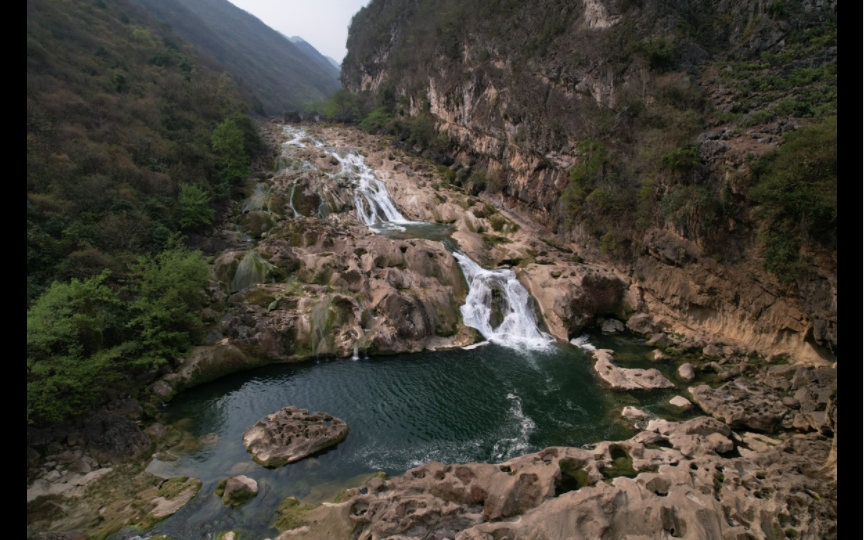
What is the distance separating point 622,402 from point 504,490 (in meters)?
8.26

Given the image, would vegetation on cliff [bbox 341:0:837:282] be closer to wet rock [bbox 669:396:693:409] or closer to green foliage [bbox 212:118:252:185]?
wet rock [bbox 669:396:693:409]

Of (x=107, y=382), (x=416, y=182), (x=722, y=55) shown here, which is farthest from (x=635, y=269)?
(x=107, y=382)

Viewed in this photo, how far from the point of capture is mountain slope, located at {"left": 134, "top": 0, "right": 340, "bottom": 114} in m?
89.7

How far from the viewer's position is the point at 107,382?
13.6 meters

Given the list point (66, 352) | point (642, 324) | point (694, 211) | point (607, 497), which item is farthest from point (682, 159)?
point (66, 352)

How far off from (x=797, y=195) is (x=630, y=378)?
9.27 meters

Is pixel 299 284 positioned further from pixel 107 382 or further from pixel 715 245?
pixel 715 245

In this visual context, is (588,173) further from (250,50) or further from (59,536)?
(250,50)

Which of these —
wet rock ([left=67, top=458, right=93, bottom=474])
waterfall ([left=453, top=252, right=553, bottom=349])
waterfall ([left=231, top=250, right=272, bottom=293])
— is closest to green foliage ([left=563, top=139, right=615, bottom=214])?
waterfall ([left=453, top=252, right=553, bottom=349])

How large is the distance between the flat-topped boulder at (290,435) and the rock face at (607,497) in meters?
2.96

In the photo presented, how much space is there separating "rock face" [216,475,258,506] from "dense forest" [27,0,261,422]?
5.57 m

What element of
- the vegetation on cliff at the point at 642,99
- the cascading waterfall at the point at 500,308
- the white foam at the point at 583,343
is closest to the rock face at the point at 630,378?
the white foam at the point at 583,343

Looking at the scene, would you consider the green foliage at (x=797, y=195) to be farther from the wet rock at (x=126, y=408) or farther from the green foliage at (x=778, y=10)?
the wet rock at (x=126, y=408)
